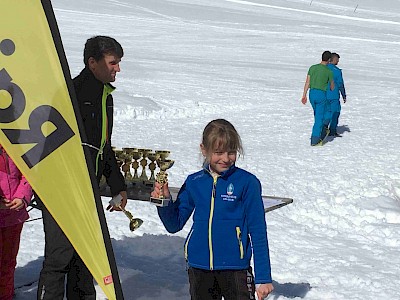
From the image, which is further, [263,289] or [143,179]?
[143,179]

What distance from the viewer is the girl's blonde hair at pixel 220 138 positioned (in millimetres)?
3529

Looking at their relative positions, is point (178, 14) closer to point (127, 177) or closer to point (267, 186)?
point (267, 186)

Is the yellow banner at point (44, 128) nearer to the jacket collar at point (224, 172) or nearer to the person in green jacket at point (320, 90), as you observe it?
the jacket collar at point (224, 172)

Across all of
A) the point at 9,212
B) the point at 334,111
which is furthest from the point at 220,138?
the point at 334,111

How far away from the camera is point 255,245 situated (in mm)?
3602

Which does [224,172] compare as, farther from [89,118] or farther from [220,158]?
[89,118]

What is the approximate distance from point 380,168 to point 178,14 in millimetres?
34048

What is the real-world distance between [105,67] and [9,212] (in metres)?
1.08

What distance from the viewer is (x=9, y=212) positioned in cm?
430

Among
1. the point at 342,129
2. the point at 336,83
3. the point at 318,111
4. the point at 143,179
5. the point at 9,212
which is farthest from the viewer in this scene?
the point at 342,129

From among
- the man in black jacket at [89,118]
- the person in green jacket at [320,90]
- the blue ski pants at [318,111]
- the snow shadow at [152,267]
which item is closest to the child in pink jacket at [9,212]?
the man in black jacket at [89,118]

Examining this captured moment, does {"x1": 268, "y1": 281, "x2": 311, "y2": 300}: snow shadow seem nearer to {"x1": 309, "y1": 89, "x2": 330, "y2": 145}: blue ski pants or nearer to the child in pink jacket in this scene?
the child in pink jacket

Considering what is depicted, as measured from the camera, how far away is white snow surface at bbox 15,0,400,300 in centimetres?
584

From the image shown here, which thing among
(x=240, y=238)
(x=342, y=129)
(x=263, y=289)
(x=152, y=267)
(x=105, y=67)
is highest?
(x=105, y=67)
